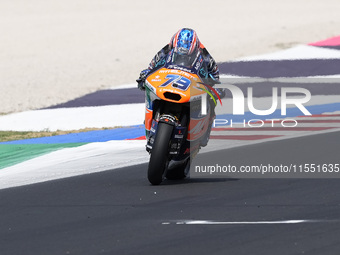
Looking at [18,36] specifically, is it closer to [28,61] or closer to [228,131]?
[28,61]

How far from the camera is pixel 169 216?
26.3 feet

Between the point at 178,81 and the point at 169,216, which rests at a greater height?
the point at 178,81

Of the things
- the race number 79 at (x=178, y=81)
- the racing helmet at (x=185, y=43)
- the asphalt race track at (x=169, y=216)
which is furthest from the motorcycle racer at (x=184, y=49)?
the asphalt race track at (x=169, y=216)

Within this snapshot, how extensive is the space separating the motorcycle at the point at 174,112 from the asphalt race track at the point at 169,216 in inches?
12.8

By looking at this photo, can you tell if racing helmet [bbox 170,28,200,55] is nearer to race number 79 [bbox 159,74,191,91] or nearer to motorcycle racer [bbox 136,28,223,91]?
motorcycle racer [bbox 136,28,223,91]

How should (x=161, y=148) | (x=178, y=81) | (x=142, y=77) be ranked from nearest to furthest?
(x=161, y=148) → (x=178, y=81) → (x=142, y=77)

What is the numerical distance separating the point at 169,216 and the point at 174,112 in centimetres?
174

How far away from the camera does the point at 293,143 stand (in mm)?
12453

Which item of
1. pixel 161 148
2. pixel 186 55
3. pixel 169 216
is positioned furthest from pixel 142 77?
pixel 169 216

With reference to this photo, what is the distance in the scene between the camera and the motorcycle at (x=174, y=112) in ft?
30.7

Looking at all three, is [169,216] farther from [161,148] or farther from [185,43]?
[185,43]

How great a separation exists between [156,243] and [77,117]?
10.4 metres

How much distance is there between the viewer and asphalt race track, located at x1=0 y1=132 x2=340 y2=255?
6820mm

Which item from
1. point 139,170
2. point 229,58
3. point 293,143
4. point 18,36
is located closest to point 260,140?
point 293,143
